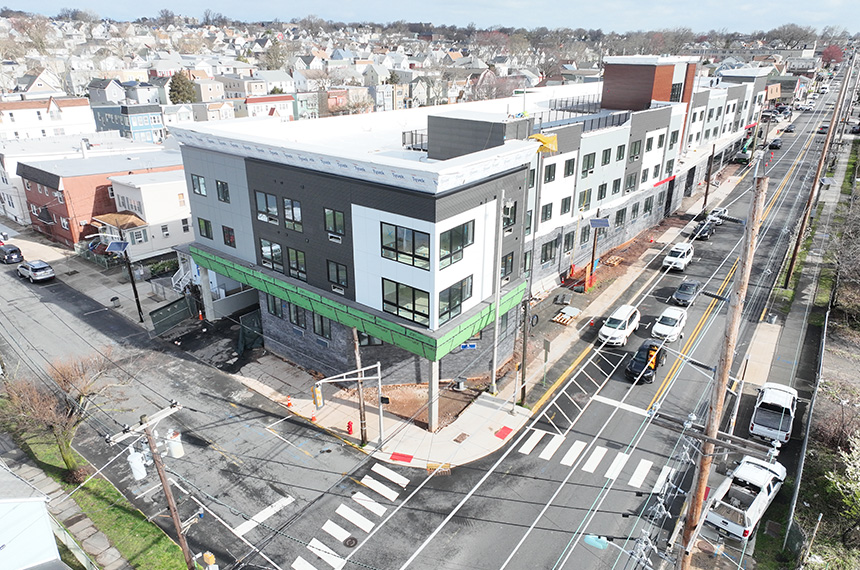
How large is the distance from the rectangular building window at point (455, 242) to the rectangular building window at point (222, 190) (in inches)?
647

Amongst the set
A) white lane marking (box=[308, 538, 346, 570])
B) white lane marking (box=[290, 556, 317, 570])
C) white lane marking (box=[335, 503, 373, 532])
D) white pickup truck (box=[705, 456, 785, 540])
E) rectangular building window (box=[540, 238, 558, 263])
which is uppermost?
rectangular building window (box=[540, 238, 558, 263])

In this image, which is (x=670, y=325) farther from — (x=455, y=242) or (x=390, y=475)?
(x=390, y=475)

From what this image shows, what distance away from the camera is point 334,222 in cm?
2931

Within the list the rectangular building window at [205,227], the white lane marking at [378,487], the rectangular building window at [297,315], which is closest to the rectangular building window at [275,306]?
the rectangular building window at [297,315]

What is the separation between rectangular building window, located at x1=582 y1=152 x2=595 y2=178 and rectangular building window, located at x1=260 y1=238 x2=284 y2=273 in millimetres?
25935

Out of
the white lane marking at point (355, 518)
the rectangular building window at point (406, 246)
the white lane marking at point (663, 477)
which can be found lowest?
the white lane marking at point (355, 518)

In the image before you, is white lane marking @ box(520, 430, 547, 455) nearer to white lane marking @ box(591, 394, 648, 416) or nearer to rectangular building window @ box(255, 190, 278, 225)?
white lane marking @ box(591, 394, 648, 416)

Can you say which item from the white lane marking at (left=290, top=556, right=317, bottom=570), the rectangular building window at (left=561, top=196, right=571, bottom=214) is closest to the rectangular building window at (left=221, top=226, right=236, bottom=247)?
the white lane marking at (left=290, top=556, right=317, bottom=570)

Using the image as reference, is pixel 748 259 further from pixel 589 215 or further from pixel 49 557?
pixel 589 215

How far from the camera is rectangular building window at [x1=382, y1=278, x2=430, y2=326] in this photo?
88.8ft

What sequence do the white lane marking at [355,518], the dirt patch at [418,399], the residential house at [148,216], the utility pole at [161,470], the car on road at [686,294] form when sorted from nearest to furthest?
the utility pole at [161,470]
the white lane marking at [355,518]
the dirt patch at [418,399]
the car on road at [686,294]
the residential house at [148,216]

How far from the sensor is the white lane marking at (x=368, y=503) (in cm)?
2378

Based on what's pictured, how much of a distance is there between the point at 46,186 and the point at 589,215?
53.3 m

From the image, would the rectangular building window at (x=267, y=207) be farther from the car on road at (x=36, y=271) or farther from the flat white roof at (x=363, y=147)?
the car on road at (x=36, y=271)
